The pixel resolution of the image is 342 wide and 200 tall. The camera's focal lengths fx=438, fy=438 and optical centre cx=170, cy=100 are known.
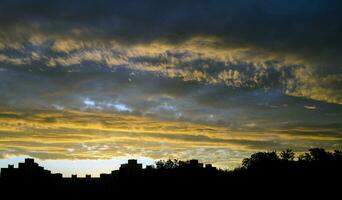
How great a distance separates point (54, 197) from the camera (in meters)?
67.8

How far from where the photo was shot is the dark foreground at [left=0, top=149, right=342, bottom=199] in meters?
58.0

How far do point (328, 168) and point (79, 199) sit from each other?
125 ft

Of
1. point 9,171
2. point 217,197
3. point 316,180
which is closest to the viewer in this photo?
point 316,180

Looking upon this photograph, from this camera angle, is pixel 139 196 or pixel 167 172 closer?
pixel 139 196

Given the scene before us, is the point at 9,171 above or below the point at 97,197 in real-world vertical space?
above

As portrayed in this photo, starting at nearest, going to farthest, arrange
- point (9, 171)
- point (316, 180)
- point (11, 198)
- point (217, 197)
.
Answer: point (316, 180)
point (217, 197)
point (11, 198)
point (9, 171)

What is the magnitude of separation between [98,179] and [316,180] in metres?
37.0

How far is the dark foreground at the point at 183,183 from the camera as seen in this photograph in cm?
5800

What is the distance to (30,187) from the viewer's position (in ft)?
224

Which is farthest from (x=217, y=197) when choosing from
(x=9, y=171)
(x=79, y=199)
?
(x=9, y=171)

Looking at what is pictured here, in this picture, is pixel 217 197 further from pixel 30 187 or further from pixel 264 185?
pixel 30 187

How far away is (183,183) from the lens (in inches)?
2613

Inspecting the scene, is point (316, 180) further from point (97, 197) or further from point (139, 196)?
point (97, 197)

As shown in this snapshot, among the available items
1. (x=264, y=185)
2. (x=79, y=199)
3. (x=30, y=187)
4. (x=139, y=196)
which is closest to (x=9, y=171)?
(x=30, y=187)
